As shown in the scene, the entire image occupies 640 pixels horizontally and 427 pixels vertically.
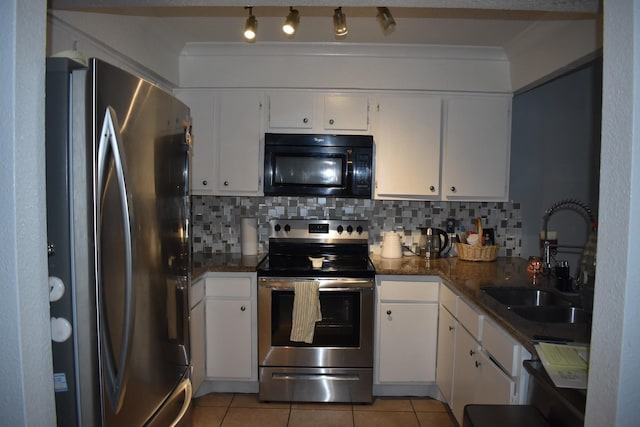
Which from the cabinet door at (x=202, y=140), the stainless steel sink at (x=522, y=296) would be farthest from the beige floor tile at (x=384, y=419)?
the cabinet door at (x=202, y=140)

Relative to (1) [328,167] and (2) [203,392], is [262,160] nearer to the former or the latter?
(1) [328,167]

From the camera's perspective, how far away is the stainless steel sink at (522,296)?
6.75ft

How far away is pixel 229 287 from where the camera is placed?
2516 mm

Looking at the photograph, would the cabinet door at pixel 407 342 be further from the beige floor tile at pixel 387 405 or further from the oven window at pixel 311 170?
the oven window at pixel 311 170

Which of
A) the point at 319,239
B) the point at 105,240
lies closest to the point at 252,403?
the point at 319,239

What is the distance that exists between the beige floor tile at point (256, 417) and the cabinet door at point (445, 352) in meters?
1.00

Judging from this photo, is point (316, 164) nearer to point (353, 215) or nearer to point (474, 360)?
point (353, 215)

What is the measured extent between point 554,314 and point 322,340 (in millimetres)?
1324

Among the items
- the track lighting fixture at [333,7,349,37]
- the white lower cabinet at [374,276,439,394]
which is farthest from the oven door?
the track lighting fixture at [333,7,349,37]

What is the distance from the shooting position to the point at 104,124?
1.07 meters

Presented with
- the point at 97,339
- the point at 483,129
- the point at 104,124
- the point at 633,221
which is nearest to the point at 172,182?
the point at 104,124

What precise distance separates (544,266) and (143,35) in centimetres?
281

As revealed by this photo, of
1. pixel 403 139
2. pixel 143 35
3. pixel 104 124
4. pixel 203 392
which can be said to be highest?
pixel 143 35

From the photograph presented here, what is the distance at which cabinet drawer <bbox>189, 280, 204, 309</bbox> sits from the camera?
7.57ft
